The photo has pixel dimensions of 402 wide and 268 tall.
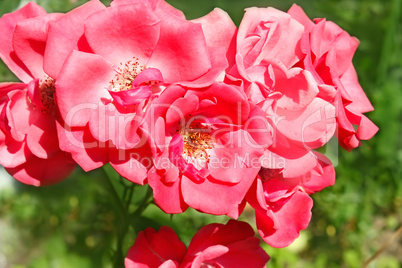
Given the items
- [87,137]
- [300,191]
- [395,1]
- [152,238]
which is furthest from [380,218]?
[87,137]

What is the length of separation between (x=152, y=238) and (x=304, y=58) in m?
0.50

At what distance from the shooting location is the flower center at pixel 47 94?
94cm

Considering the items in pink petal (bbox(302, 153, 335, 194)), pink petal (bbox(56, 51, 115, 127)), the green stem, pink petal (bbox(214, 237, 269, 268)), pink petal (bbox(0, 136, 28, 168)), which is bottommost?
the green stem

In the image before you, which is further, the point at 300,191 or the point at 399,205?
the point at 399,205

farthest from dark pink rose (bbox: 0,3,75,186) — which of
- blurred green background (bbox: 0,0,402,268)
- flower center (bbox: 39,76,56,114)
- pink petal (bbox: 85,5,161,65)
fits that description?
blurred green background (bbox: 0,0,402,268)

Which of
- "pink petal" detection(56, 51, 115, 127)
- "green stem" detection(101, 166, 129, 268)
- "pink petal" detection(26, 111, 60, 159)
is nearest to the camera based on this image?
"pink petal" detection(56, 51, 115, 127)

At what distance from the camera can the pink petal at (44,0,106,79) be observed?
0.84 metres

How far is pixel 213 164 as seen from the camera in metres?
0.93

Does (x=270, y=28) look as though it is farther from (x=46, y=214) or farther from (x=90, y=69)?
(x=46, y=214)

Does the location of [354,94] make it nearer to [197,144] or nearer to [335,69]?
[335,69]

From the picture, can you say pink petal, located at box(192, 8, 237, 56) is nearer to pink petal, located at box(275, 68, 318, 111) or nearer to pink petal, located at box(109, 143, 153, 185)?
pink petal, located at box(275, 68, 318, 111)

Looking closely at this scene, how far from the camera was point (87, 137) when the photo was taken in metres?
0.85

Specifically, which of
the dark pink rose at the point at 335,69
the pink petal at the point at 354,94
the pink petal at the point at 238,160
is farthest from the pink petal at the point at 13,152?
the pink petal at the point at 354,94

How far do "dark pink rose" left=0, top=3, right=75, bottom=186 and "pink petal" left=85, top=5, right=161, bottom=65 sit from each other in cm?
11
